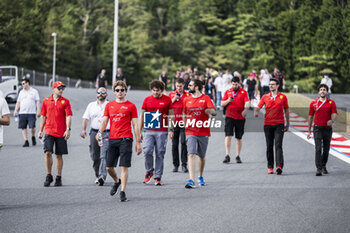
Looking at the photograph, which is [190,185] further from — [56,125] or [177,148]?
[56,125]

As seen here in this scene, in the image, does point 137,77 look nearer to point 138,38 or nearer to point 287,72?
point 138,38

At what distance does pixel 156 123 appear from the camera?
10367mm

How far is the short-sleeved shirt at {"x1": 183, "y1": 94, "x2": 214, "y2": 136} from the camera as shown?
10273 mm

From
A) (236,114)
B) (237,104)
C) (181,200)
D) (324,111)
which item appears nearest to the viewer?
(181,200)

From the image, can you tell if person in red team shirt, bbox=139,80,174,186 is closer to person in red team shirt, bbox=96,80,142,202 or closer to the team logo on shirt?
the team logo on shirt

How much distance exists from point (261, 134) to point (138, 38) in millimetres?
55484

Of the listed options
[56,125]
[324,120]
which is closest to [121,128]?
[56,125]

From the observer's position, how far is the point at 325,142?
12062 millimetres

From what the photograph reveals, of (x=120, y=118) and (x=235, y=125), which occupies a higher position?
(x=120, y=118)

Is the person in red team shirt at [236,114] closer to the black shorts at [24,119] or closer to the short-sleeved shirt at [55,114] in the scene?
the short-sleeved shirt at [55,114]

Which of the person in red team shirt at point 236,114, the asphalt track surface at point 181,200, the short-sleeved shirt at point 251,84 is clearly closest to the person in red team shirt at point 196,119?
the asphalt track surface at point 181,200

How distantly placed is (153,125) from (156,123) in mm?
91

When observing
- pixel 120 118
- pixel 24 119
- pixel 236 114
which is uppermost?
pixel 120 118

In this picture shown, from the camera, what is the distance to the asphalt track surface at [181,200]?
727cm
